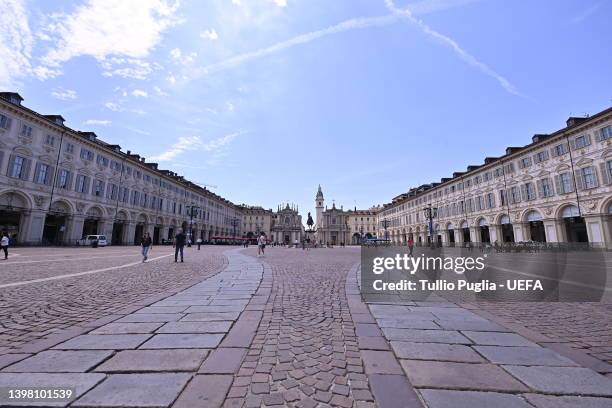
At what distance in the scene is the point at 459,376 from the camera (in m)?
2.63

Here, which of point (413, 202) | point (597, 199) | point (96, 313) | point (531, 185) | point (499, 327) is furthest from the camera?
point (413, 202)

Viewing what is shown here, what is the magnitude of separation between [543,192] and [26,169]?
52.4 metres

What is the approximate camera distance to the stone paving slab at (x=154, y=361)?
107 inches

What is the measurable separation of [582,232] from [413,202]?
102 ft

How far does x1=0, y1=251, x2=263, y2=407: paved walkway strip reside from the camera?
2.21 m

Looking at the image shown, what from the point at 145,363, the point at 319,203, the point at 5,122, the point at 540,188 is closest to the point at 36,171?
the point at 5,122

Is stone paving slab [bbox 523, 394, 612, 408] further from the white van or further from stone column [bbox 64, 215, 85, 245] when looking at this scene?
stone column [bbox 64, 215, 85, 245]

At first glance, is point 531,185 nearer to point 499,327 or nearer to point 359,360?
point 499,327

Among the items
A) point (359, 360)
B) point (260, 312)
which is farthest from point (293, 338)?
point (260, 312)

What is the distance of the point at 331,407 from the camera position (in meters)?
2.11

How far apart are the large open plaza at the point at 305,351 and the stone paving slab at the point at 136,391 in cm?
1

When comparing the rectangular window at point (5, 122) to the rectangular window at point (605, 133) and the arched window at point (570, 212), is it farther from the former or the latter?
the arched window at point (570, 212)

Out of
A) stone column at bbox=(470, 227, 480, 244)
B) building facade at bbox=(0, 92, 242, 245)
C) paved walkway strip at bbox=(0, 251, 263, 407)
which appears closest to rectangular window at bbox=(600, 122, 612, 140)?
stone column at bbox=(470, 227, 480, 244)

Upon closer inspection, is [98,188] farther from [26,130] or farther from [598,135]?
[598,135]
